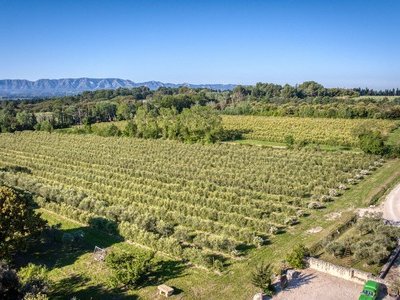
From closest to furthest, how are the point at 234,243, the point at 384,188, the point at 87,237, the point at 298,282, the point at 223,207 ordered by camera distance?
the point at 298,282 → the point at 234,243 → the point at 87,237 → the point at 223,207 → the point at 384,188

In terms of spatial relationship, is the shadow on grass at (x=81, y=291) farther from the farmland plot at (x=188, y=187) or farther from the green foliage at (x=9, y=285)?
the farmland plot at (x=188, y=187)

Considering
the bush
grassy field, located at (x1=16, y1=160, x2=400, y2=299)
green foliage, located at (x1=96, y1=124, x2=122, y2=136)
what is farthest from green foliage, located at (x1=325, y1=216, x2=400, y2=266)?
green foliage, located at (x1=96, y1=124, x2=122, y2=136)

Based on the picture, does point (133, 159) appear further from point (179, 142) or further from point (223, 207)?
point (223, 207)

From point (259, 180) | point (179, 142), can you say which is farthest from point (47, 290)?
point (179, 142)

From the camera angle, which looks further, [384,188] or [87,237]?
[384,188]

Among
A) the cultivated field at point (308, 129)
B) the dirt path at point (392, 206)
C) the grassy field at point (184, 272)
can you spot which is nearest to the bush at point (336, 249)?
the grassy field at point (184, 272)

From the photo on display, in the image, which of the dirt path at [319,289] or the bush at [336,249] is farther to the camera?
the bush at [336,249]
